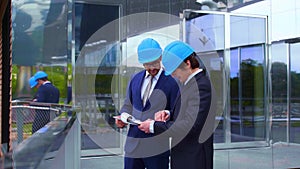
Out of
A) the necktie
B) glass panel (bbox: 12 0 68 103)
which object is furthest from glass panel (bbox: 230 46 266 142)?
the necktie

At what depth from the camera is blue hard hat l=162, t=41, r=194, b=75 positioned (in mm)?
2094

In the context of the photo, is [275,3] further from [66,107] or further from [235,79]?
[66,107]

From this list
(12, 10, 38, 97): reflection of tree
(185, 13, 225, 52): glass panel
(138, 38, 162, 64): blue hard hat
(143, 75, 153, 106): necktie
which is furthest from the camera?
(185, 13, 225, 52): glass panel

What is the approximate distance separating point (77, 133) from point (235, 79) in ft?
15.1

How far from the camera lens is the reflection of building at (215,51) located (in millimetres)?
6320

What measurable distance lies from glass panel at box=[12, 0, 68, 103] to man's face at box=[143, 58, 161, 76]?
11.4ft

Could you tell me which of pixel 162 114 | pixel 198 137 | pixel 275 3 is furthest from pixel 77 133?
pixel 275 3

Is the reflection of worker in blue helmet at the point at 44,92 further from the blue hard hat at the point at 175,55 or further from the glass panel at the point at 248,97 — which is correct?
the blue hard hat at the point at 175,55

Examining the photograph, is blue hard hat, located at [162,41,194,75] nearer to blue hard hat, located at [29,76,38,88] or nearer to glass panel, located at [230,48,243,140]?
blue hard hat, located at [29,76,38,88]

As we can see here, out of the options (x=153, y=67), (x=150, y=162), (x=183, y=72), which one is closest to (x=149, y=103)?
(x=153, y=67)

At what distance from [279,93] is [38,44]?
15.7 ft

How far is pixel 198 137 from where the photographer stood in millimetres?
2061

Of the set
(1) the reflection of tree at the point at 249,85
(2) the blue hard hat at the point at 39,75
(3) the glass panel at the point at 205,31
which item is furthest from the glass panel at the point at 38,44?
(1) the reflection of tree at the point at 249,85

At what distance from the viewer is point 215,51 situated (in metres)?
7.59
